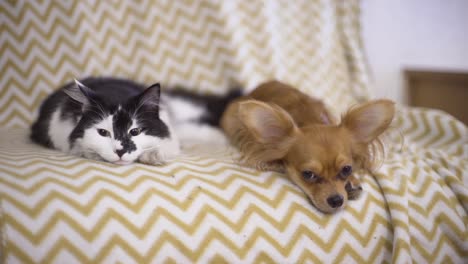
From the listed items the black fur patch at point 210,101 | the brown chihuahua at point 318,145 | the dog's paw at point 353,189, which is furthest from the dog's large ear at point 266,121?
the black fur patch at point 210,101

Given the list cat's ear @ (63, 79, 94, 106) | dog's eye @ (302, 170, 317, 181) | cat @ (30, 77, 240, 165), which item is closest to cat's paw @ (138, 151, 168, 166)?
cat @ (30, 77, 240, 165)

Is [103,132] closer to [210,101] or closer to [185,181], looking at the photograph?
[185,181]

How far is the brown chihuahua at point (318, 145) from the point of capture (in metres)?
1.22

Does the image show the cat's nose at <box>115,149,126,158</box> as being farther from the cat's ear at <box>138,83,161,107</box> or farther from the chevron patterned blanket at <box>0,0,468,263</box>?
the cat's ear at <box>138,83,161,107</box>

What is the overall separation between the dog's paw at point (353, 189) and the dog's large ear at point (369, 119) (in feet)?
0.62


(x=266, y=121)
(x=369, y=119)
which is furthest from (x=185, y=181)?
(x=369, y=119)

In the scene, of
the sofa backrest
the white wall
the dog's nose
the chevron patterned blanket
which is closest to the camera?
the chevron patterned blanket

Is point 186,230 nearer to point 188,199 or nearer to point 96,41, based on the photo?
point 188,199

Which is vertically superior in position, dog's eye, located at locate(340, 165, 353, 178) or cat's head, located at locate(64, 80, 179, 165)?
cat's head, located at locate(64, 80, 179, 165)

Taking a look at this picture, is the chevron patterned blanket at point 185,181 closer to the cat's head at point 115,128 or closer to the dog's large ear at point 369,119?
the cat's head at point 115,128

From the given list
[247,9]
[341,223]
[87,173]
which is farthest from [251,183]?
[247,9]

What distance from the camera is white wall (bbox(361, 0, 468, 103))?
8.56 feet

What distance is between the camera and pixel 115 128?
48.0 inches

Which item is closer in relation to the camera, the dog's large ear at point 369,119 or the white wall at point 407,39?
the dog's large ear at point 369,119
